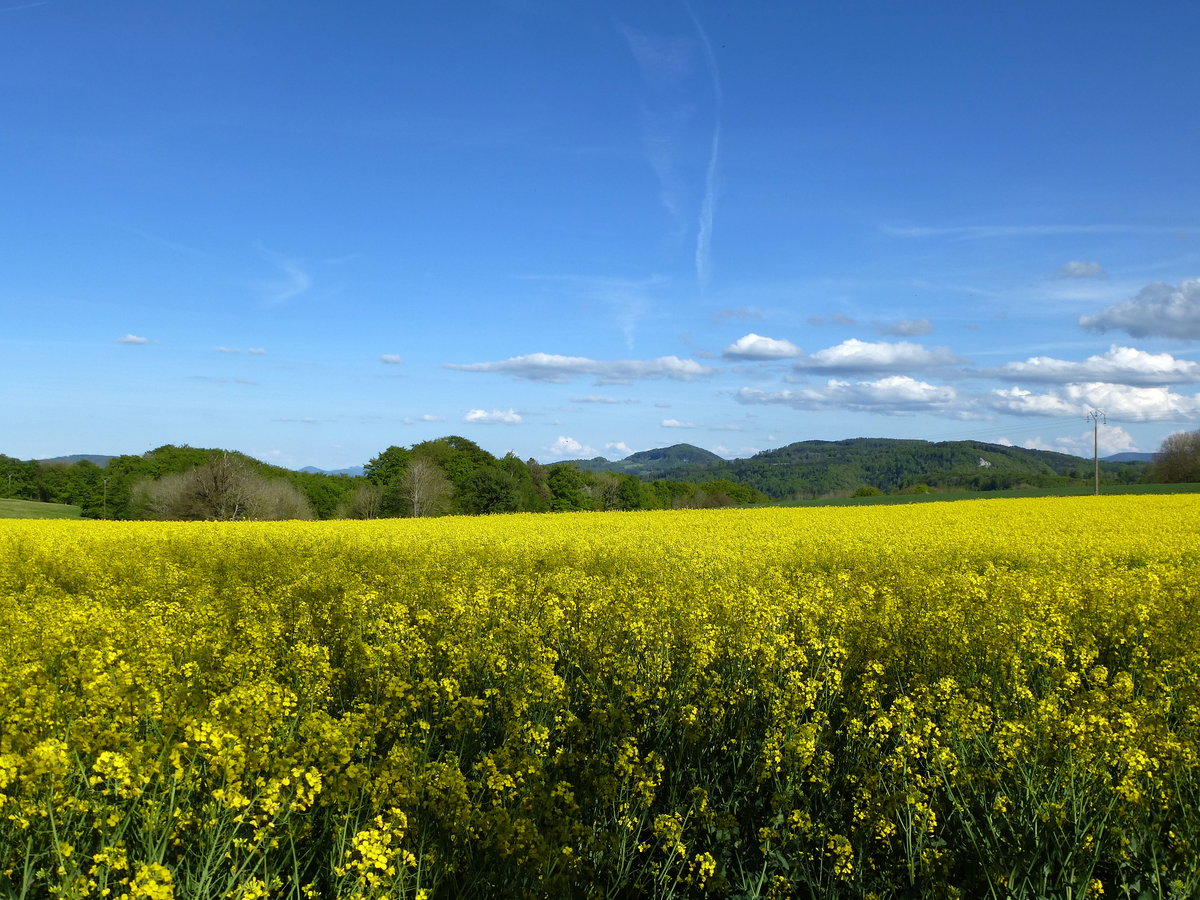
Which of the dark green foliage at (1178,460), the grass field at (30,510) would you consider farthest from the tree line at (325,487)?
the dark green foliage at (1178,460)

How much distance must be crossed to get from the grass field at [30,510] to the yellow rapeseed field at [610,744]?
198ft

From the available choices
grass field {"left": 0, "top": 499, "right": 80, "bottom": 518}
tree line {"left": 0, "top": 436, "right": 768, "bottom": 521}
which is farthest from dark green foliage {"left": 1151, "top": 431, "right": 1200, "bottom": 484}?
grass field {"left": 0, "top": 499, "right": 80, "bottom": 518}

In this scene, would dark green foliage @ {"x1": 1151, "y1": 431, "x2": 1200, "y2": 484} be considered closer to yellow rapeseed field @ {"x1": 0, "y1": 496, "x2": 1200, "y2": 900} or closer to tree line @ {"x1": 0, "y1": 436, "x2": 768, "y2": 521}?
tree line @ {"x1": 0, "y1": 436, "x2": 768, "y2": 521}

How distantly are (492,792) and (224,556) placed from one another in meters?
16.1

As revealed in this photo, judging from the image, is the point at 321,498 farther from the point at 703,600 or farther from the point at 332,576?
the point at 703,600

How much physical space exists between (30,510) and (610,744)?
7742 centimetres

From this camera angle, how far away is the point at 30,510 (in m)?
65.4

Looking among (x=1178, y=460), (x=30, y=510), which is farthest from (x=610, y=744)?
(x=1178, y=460)

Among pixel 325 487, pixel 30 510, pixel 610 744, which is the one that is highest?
pixel 325 487

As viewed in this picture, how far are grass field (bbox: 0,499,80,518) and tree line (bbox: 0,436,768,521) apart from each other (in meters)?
2.93

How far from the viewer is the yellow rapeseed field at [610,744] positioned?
3.93 m

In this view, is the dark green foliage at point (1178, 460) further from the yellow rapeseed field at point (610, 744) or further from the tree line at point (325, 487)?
the yellow rapeseed field at point (610, 744)

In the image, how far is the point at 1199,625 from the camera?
9227mm

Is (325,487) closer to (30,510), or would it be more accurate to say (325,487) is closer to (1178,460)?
(30,510)
